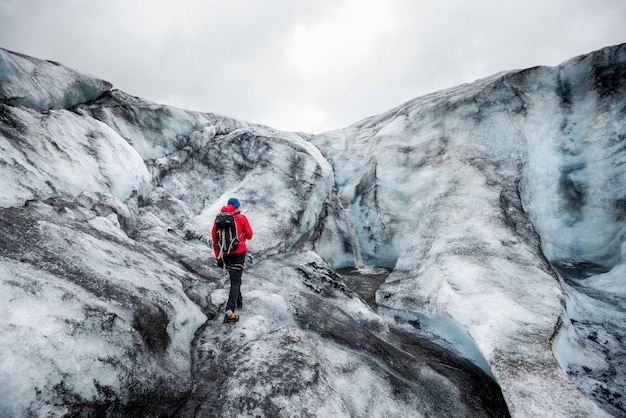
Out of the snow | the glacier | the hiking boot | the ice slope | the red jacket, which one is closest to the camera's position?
the glacier

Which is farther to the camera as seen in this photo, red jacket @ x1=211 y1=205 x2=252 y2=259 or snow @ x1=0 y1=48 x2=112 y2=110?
snow @ x1=0 y1=48 x2=112 y2=110

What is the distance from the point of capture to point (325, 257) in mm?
13445

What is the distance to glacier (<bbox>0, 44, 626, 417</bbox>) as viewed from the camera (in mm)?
3863

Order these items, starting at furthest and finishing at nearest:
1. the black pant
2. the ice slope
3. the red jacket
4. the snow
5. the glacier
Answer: the snow → the ice slope → the red jacket → the black pant → the glacier

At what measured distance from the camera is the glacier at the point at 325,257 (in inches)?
152

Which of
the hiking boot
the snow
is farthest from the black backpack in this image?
the snow

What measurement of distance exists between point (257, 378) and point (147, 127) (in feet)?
49.1

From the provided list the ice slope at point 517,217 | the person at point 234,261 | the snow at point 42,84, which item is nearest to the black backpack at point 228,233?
the person at point 234,261

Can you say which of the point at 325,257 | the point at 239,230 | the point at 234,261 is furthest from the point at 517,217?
the point at 234,261

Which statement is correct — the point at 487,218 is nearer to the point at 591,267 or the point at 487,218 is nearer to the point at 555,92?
the point at 591,267

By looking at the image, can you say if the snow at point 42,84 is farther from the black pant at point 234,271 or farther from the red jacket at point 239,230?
the black pant at point 234,271

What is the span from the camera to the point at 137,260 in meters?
6.13

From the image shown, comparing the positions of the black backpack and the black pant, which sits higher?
the black backpack

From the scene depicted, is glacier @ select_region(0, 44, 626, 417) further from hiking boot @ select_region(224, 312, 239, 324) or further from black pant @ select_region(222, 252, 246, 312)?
black pant @ select_region(222, 252, 246, 312)
